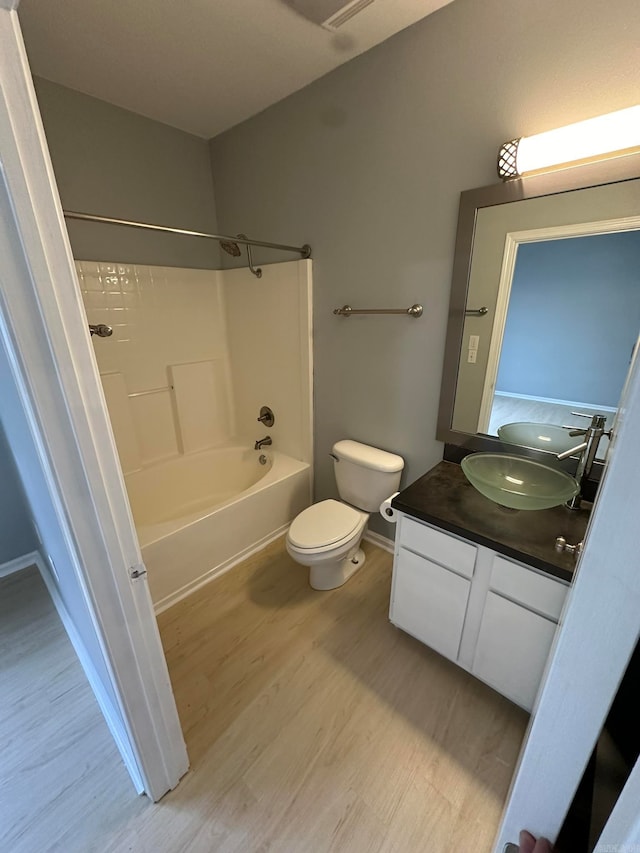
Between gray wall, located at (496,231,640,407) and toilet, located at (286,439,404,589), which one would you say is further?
toilet, located at (286,439,404,589)

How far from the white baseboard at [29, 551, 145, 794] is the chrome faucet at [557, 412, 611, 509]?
171 cm

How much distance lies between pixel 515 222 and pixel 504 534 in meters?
1.16

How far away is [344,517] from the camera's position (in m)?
1.86

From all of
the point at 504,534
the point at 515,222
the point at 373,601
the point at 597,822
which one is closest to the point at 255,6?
the point at 515,222

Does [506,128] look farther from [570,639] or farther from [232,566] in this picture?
[232,566]

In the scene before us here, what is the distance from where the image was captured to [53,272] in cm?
63

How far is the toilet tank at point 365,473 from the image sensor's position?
1864 millimetres

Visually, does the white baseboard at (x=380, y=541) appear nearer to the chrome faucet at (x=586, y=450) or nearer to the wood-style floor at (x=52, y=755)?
the chrome faucet at (x=586, y=450)

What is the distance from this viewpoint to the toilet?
66.7 inches

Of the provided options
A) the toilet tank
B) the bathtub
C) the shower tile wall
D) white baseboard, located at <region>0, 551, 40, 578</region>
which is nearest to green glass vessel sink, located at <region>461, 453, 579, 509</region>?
the toilet tank

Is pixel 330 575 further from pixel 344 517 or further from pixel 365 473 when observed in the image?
pixel 365 473

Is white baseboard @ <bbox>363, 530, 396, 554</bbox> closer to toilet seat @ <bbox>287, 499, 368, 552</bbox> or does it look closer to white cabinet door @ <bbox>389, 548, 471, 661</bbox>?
toilet seat @ <bbox>287, 499, 368, 552</bbox>

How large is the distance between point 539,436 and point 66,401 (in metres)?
1.62

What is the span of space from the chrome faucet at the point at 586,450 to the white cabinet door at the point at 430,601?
1.80 feet
